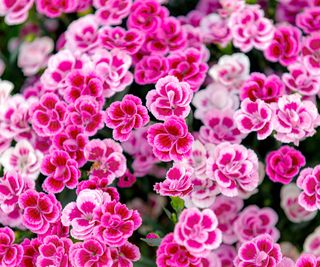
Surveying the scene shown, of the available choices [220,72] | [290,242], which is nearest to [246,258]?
[290,242]

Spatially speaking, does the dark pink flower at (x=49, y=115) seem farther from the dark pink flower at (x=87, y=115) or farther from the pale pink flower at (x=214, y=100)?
the pale pink flower at (x=214, y=100)

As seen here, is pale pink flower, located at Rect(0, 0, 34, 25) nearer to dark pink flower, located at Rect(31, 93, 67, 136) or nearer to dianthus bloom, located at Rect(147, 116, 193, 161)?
dark pink flower, located at Rect(31, 93, 67, 136)

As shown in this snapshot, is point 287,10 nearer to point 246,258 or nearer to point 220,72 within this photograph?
point 220,72

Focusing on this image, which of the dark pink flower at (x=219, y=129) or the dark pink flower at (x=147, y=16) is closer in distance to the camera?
the dark pink flower at (x=219, y=129)

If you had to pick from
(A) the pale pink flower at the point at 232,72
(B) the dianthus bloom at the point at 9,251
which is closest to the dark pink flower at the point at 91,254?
(B) the dianthus bloom at the point at 9,251

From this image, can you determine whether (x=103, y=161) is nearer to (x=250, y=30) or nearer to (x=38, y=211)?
(x=38, y=211)

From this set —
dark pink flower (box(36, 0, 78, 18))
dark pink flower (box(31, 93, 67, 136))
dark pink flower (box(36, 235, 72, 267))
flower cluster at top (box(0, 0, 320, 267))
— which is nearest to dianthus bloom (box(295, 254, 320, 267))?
flower cluster at top (box(0, 0, 320, 267))
